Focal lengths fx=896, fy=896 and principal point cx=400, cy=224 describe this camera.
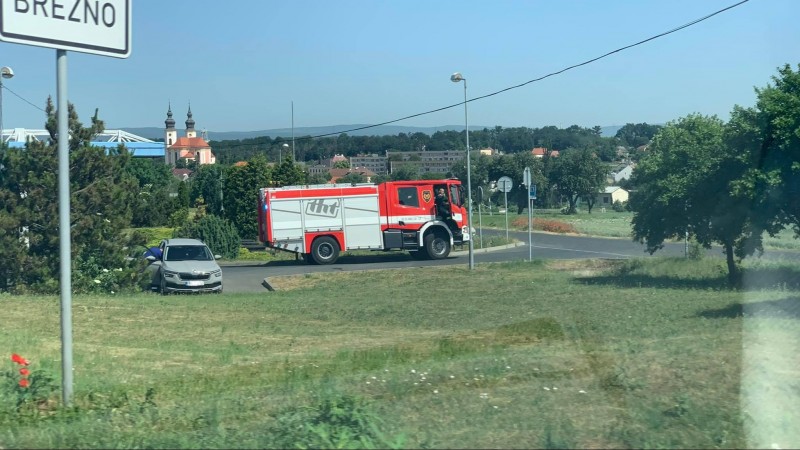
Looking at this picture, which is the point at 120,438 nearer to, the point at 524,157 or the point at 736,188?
the point at 736,188

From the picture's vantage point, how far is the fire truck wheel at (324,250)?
3350cm

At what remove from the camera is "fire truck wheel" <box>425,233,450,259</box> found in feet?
113

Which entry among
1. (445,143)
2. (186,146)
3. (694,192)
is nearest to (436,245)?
(694,192)

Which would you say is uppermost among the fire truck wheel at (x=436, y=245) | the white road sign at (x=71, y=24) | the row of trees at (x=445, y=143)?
the row of trees at (x=445, y=143)

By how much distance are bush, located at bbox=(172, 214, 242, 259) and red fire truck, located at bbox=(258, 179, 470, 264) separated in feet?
15.0

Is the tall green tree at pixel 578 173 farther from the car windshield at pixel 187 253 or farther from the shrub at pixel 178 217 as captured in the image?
the car windshield at pixel 187 253

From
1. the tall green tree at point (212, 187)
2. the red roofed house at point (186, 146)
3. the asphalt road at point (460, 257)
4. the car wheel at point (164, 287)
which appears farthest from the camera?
the red roofed house at point (186, 146)

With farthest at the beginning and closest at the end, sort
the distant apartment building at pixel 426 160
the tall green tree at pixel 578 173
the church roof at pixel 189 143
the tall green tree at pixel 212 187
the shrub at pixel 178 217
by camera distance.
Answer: the church roof at pixel 189 143 < the distant apartment building at pixel 426 160 < the tall green tree at pixel 578 173 < the shrub at pixel 178 217 < the tall green tree at pixel 212 187

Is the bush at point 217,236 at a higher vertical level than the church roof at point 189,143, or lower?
lower

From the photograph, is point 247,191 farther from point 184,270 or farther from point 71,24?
point 71,24

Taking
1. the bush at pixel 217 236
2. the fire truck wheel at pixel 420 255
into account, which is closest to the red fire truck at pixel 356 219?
the fire truck wheel at pixel 420 255

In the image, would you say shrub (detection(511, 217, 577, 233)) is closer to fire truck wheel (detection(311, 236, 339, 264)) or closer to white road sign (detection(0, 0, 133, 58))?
fire truck wheel (detection(311, 236, 339, 264))

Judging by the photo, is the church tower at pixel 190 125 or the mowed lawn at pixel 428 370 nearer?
the mowed lawn at pixel 428 370

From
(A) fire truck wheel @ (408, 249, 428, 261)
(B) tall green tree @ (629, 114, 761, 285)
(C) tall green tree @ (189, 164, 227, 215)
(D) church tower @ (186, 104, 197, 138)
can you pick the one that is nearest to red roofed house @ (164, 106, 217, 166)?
(D) church tower @ (186, 104, 197, 138)
